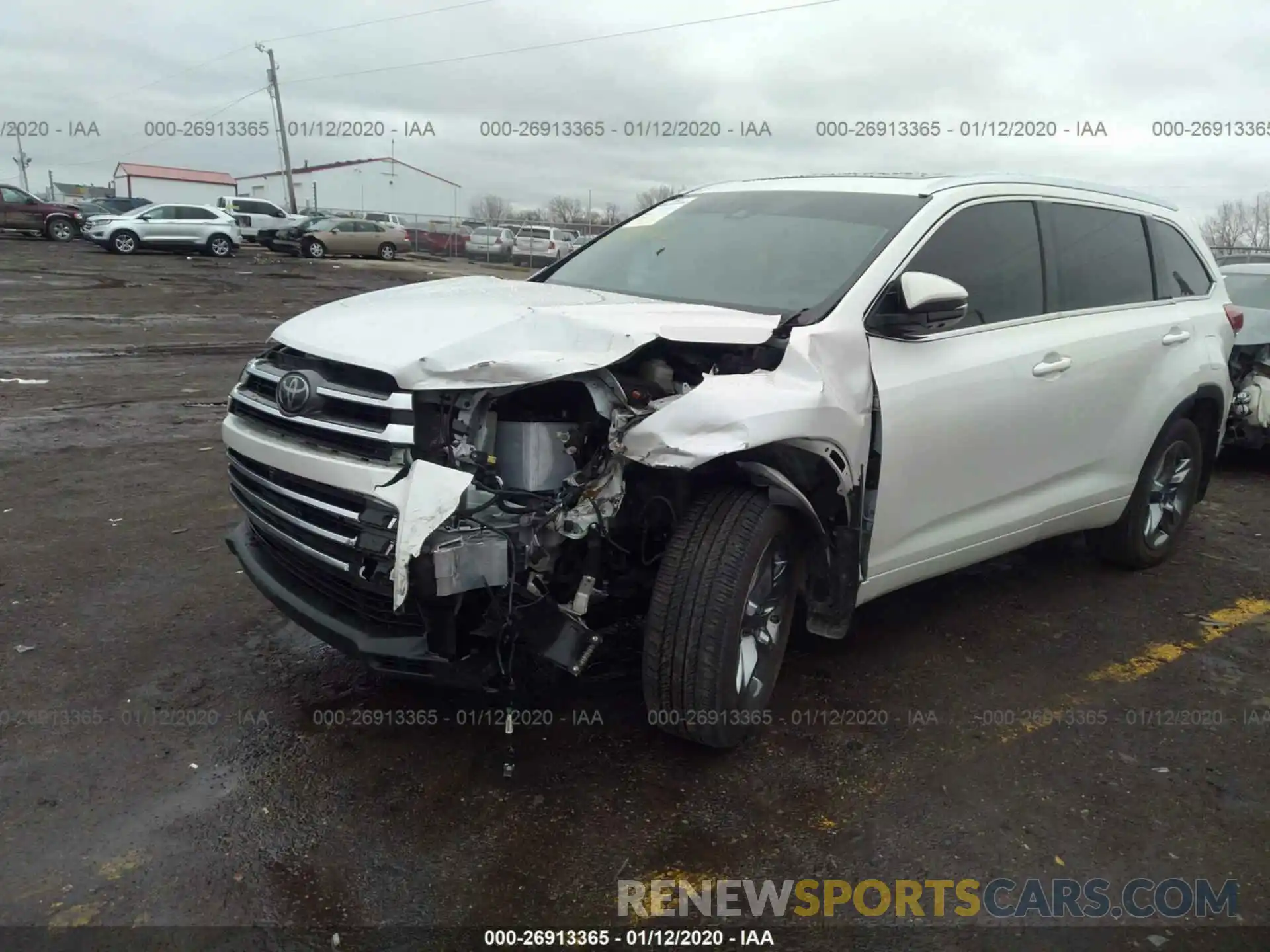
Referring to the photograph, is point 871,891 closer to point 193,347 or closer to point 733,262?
point 733,262

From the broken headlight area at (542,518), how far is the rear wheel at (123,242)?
2816 centimetres

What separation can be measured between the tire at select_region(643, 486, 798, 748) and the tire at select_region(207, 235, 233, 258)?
29.0 metres

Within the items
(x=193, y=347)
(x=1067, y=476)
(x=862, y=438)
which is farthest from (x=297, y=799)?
(x=193, y=347)

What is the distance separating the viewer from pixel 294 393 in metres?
3.02

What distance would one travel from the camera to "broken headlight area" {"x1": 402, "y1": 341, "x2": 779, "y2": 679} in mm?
2734

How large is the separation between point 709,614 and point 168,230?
29.2 m

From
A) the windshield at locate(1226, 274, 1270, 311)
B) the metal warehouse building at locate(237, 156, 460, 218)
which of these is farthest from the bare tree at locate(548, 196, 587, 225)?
the windshield at locate(1226, 274, 1270, 311)

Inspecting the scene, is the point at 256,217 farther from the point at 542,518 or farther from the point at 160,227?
the point at 542,518

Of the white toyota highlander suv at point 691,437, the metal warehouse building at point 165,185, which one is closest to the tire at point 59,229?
the white toyota highlander suv at point 691,437

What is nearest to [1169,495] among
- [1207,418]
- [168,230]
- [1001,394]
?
[1207,418]

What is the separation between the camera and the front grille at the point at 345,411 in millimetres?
2785

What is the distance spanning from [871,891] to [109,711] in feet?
8.63

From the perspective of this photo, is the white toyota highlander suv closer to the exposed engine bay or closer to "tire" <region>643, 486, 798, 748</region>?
"tire" <region>643, 486, 798, 748</region>

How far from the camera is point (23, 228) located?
29.1 meters
